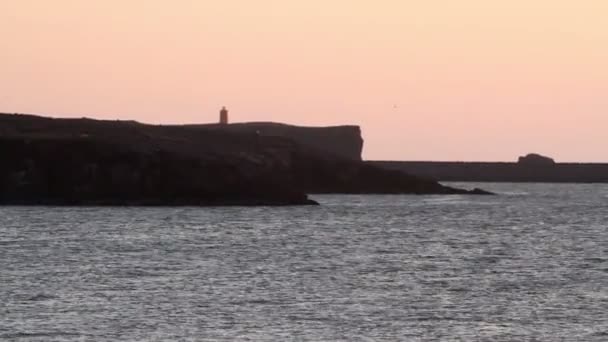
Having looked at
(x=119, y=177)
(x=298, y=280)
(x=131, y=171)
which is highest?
(x=131, y=171)

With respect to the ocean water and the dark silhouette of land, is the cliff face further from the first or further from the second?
the ocean water

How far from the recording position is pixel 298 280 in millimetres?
65250

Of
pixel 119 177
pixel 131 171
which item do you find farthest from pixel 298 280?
pixel 131 171

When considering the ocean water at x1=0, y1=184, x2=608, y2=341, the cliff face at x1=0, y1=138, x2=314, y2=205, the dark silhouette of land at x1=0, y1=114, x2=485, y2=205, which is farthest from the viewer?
the dark silhouette of land at x1=0, y1=114, x2=485, y2=205

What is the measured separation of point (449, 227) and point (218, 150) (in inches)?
2064

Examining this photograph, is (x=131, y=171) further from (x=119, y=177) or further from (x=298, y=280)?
(x=298, y=280)

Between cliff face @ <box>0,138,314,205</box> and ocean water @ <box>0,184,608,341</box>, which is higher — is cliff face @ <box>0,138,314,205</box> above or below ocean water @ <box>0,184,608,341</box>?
above

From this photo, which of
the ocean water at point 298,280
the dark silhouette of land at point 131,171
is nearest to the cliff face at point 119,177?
the dark silhouette of land at point 131,171

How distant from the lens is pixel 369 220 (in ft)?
398

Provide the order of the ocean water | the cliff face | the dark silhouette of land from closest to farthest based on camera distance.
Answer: the ocean water < the cliff face < the dark silhouette of land

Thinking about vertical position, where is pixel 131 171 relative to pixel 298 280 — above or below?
Answer: above

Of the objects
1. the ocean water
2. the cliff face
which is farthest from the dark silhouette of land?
the ocean water

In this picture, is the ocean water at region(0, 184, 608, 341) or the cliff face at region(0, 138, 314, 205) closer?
the ocean water at region(0, 184, 608, 341)

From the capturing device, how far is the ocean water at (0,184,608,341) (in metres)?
A: 49.6
